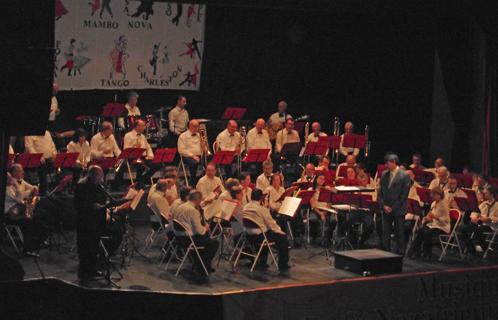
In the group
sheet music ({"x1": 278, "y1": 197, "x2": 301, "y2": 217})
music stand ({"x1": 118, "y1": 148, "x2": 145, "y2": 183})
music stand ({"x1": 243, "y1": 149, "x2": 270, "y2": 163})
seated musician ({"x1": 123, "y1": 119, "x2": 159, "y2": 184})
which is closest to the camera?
sheet music ({"x1": 278, "y1": 197, "x2": 301, "y2": 217})

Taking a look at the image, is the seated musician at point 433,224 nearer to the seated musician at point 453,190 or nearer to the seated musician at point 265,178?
the seated musician at point 453,190

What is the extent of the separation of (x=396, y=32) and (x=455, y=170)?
3.72m

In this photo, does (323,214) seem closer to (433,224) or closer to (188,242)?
(433,224)

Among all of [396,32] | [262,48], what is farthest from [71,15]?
[396,32]

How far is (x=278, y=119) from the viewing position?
19.5 meters

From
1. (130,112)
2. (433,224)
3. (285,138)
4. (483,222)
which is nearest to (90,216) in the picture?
(130,112)

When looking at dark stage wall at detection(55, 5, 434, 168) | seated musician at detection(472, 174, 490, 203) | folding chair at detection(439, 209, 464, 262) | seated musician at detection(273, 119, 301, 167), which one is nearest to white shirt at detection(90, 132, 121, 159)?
seated musician at detection(273, 119, 301, 167)

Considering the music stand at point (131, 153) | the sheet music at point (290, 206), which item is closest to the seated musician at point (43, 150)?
the music stand at point (131, 153)

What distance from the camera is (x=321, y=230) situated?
55.7 feet

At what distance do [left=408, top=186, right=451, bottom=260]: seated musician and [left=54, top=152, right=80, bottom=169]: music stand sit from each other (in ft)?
19.3

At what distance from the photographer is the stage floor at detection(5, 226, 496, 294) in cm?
1305

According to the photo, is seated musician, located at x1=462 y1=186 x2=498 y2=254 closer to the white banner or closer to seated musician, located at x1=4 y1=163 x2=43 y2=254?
the white banner

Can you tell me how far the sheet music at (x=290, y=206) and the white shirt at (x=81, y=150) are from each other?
4106mm

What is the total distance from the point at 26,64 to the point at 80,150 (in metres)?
7.34
